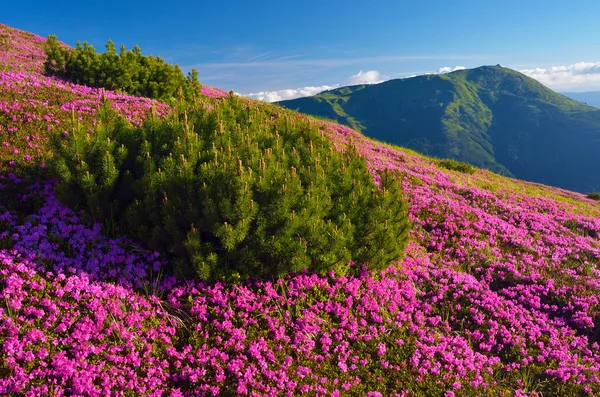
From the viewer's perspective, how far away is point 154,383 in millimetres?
6129

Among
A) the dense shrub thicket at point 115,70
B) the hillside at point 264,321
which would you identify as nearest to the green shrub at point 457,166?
the hillside at point 264,321

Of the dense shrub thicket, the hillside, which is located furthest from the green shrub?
the dense shrub thicket

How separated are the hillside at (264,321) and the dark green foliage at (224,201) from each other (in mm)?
627

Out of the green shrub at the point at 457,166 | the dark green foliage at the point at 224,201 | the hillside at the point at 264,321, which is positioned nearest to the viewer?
the hillside at the point at 264,321

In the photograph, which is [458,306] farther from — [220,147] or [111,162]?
[111,162]

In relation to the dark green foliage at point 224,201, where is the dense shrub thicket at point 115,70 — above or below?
above

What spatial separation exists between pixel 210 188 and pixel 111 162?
106 inches

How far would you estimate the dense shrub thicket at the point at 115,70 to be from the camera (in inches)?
830

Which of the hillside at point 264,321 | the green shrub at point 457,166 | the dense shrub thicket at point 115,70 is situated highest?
the dense shrub thicket at point 115,70

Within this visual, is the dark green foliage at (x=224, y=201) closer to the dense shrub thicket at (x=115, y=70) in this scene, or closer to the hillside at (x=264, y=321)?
the hillside at (x=264, y=321)

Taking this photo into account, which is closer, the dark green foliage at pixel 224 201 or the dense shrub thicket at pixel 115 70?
the dark green foliage at pixel 224 201

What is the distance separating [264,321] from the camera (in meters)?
7.91

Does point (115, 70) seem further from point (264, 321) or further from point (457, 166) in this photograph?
point (457, 166)

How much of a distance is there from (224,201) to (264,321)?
2.79 m
